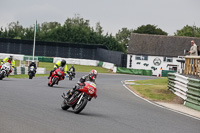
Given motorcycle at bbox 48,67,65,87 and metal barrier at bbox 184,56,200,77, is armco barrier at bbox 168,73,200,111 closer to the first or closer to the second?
metal barrier at bbox 184,56,200,77

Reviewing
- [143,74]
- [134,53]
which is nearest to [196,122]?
[143,74]

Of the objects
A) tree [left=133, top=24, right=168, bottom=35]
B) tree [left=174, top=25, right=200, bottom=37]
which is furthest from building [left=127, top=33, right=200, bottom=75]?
tree [left=174, top=25, right=200, bottom=37]

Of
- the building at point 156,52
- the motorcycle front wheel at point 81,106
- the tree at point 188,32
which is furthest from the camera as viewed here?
the tree at point 188,32

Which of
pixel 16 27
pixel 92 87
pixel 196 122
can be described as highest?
pixel 16 27

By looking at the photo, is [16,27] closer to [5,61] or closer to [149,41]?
[149,41]

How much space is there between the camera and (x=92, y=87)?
11.5 meters

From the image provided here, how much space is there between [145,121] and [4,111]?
11.8ft

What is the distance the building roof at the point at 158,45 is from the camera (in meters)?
76.9

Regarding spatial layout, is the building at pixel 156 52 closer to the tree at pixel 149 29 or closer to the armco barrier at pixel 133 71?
Answer: the armco barrier at pixel 133 71

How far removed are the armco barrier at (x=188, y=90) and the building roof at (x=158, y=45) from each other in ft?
181

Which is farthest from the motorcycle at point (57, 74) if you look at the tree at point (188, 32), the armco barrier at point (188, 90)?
the tree at point (188, 32)

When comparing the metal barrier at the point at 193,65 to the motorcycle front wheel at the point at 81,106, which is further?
the metal barrier at the point at 193,65

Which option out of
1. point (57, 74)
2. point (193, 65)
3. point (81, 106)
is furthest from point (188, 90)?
point (81, 106)

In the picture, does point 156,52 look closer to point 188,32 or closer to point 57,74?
point 188,32
